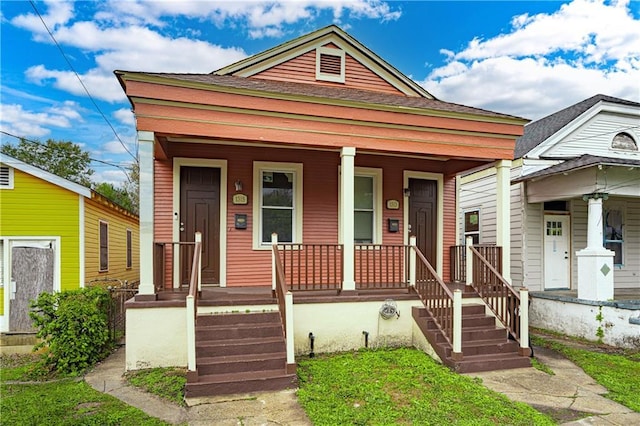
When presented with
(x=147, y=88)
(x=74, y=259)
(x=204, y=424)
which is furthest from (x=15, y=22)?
(x=204, y=424)

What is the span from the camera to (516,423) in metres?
3.49

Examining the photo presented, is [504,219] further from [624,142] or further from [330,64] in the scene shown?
[624,142]

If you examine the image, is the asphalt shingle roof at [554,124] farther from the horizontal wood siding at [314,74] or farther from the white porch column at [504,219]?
the horizontal wood siding at [314,74]

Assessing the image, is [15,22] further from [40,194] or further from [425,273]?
[425,273]

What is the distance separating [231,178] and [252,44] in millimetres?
11885

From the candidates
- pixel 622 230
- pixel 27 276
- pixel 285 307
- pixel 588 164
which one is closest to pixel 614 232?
pixel 622 230

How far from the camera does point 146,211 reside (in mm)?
5059

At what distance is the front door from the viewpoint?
760 centimetres

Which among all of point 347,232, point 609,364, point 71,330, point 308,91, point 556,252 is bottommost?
point 609,364

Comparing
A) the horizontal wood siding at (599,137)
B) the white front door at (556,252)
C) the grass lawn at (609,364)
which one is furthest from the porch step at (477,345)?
the horizontal wood siding at (599,137)

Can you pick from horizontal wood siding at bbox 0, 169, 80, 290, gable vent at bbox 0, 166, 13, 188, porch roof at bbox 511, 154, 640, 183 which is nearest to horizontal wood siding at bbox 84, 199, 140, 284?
horizontal wood siding at bbox 0, 169, 80, 290

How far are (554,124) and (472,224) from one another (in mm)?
3315

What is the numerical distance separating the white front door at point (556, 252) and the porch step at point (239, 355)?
22.9ft

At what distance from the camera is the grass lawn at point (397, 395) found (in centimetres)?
354
